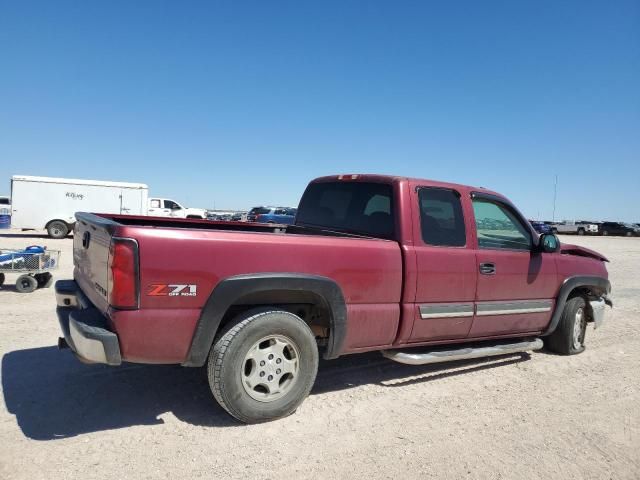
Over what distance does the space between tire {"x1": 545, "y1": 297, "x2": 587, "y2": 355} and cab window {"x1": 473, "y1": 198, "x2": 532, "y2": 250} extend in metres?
1.18

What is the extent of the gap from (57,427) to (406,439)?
2363mm

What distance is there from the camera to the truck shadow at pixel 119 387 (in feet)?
10.8

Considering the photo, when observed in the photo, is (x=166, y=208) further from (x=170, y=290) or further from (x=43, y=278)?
(x=170, y=290)

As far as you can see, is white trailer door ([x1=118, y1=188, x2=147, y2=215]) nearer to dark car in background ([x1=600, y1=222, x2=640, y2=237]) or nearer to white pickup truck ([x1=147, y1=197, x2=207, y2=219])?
white pickup truck ([x1=147, y1=197, x2=207, y2=219])

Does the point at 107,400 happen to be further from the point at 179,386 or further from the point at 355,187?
the point at 355,187

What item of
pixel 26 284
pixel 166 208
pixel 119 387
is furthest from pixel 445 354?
pixel 166 208

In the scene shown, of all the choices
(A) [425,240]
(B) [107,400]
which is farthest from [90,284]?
(A) [425,240]

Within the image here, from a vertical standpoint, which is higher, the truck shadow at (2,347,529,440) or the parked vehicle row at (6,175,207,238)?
the parked vehicle row at (6,175,207,238)

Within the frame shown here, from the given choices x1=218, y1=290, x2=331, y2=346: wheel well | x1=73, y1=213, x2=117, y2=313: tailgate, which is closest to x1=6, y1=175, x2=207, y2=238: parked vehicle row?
x1=73, y1=213, x2=117, y2=313: tailgate

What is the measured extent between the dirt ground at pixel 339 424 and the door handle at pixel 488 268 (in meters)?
1.05

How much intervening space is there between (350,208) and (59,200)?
1954 cm

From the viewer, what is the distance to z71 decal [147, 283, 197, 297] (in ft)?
9.53

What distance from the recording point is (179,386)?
3986 millimetres

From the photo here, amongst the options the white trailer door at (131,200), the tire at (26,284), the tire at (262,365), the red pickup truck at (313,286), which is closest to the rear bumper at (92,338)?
the red pickup truck at (313,286)
